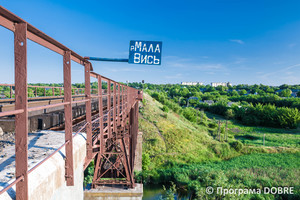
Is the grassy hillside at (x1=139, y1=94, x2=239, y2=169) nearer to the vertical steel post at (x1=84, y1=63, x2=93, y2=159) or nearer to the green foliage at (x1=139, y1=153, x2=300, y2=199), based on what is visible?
the green foliage at (x1=139, y1=153, x2=300, y2=199)

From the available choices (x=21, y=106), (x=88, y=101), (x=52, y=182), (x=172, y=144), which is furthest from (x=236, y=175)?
(x=21, y=106)

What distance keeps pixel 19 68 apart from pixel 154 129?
90.6ft

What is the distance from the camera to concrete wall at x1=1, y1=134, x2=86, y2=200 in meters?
1.59

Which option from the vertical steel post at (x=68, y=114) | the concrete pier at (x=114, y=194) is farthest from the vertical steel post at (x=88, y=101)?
the concrete pier at (x=114, y=194)

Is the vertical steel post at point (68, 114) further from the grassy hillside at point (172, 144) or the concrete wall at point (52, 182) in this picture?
the grassy hillside at point (172, 144)

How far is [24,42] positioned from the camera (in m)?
1.40

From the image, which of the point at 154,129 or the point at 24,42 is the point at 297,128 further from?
the point at 24,42

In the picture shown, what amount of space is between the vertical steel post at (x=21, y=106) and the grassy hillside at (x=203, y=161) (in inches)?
629

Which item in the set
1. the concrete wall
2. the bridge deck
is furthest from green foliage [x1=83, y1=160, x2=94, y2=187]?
the concrete wall

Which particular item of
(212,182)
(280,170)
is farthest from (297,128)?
(212,182)

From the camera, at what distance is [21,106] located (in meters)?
1.40

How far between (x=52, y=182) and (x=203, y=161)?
25.4m

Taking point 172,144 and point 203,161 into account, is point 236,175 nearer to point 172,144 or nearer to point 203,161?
point 203,161

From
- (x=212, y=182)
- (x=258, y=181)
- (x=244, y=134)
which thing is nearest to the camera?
(x=212, y=182)
